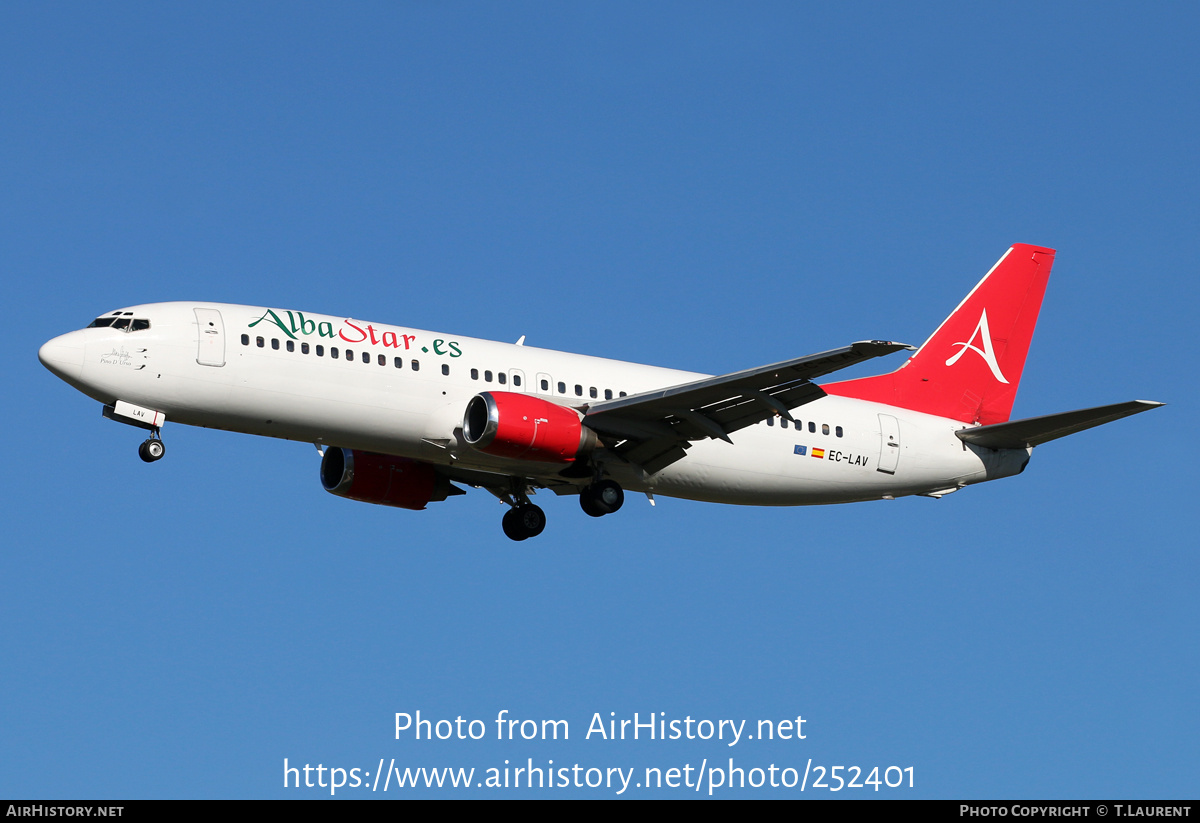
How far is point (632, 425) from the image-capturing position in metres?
34.6

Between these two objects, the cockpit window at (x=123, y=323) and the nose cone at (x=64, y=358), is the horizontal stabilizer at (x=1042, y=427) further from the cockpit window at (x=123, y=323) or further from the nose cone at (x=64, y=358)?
the nose cone at (x=64, y=358)

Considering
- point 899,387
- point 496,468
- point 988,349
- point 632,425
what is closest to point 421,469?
point 496,468

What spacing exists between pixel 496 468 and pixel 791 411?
813cm

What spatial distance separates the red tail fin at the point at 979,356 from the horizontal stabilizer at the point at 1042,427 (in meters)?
1.40

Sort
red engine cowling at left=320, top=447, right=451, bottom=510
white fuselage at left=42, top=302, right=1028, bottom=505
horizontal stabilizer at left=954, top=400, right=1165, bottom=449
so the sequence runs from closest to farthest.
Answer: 1. white fuselage at left=42, top=302, right=1028, bottom=505
2. horizontal stabilizer at left=954, top=400, right=1165, bottom=449
3. red engine cowling at left=320, top=447, right=451, bottom=510

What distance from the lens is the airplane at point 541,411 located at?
31641mm

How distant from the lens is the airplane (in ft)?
104

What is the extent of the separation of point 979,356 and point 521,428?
1588 cm

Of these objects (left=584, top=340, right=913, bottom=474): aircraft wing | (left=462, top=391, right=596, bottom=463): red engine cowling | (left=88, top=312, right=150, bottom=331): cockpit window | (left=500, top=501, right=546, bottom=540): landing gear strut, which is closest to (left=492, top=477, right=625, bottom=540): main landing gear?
(left=500, top=501, right=546, bottom=540): landing gear strut

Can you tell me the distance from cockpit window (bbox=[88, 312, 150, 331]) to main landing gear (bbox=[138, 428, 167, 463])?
2311 millimetres

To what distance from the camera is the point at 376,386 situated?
107 ft

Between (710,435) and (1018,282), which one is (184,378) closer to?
(710,435)

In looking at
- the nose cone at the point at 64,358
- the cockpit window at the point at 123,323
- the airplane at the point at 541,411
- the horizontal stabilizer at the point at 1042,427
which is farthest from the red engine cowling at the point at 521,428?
the horizontal stabilizer at the point at 1042,427

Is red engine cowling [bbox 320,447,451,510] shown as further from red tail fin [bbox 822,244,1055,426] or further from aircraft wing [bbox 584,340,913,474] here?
red tail fin [bbox 822,244,1055,426]
